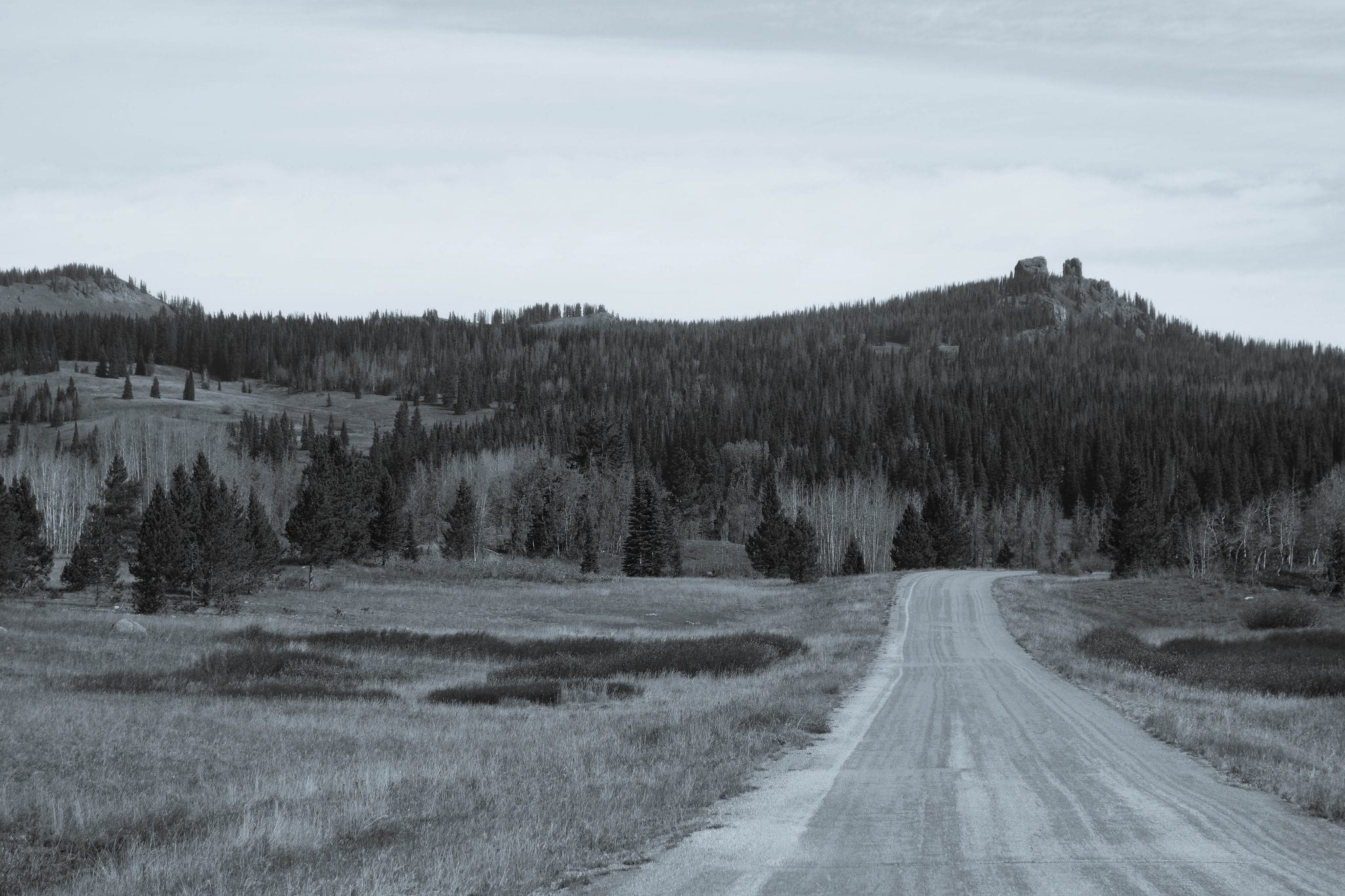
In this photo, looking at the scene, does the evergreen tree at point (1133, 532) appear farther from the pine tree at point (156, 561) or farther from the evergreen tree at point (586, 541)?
the pine tree at point (156, 561)

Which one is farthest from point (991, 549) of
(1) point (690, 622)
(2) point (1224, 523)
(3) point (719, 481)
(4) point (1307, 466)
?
(1) point (690, 622)

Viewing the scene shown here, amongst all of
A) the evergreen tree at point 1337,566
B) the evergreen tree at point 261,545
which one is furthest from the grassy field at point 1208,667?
the evergreen tree at point 261,545

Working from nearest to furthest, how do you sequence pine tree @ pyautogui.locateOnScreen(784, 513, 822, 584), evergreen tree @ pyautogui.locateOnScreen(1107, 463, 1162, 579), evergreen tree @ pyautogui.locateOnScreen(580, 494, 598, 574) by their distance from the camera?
pine tree @ pyautogui.locateOnScreen(784, 513, 822, 584), evergreen tree @ pyautogui.locateOnScreen(1107, 463, 1162, 579), evergreen tree @ pyautogui.locateOnScreen(580, 494, 598, 574)

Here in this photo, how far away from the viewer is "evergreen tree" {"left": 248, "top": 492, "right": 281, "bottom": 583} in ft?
209

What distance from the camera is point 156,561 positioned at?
2014 inches

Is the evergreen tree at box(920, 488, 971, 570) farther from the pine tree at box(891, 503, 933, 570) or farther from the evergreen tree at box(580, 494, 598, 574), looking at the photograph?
the evergreen tree at box(580, 494, 598, 574)

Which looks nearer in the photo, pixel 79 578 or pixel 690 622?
pixel 690 622

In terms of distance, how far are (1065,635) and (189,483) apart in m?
57.3

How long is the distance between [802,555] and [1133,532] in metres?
30.1

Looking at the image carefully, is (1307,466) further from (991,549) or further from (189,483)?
(189,483)

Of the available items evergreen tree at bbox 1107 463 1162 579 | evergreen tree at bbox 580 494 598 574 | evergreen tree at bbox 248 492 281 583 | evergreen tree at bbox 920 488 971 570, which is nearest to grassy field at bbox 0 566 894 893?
evergreen tree at bbox 248 492 281 583

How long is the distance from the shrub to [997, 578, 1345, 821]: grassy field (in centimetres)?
64

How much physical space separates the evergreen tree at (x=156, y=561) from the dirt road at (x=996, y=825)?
4180 cm

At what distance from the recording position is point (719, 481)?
Answer: 6156 inches
